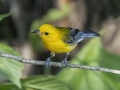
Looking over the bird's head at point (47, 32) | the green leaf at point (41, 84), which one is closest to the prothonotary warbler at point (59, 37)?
the bird's head at point (47, 32)

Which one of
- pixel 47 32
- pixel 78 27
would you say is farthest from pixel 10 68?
pixel 78 27

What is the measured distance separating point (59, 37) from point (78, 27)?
1.52 metres

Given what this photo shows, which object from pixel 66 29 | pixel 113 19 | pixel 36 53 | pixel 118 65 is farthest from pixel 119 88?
pixel 36 53

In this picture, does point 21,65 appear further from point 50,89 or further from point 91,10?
point 91,10

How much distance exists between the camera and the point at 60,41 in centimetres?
234

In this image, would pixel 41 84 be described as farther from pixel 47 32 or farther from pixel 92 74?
pixel 92 74

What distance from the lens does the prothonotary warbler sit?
7.02ft

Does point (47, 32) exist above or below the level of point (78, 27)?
below

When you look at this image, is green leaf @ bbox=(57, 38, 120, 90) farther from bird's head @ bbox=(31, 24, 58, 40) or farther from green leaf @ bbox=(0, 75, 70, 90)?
green leaf @ bbox=(0, 75, 70, 90)

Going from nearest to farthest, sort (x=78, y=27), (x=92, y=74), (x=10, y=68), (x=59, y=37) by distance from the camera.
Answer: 1. (x=10, y=68)
2. (x=59, y=37)
3. (x=92, y=74)
4. (x=78, y=27)

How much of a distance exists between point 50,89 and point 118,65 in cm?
114

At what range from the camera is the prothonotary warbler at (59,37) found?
2140 mm

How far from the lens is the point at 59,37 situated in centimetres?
235

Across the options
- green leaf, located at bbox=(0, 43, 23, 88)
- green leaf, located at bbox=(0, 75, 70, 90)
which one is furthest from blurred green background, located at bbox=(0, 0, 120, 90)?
green leaf, located at bbox=(0, 43, 23, 88)
